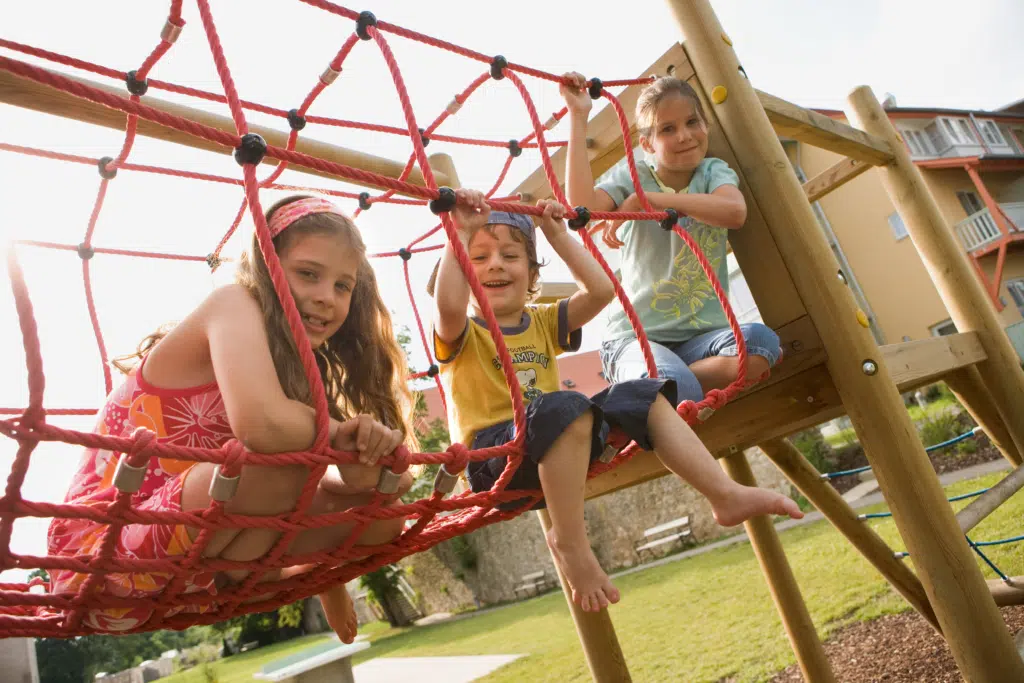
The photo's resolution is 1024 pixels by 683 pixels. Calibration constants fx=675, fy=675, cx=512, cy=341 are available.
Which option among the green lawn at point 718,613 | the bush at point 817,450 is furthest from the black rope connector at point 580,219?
the bush at point 817,450

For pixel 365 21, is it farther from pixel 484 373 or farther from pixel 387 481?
pixel 387 481

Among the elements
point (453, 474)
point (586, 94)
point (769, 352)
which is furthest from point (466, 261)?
point (586, 94)

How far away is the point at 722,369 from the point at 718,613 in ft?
13.1

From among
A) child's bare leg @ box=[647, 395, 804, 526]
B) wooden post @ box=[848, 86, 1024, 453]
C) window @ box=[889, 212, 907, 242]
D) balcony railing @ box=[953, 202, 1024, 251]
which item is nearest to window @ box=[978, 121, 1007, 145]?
balcony railing @ box=[953, 202, 1024, 251]

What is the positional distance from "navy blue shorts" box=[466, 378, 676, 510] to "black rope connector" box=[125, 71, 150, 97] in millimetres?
1135

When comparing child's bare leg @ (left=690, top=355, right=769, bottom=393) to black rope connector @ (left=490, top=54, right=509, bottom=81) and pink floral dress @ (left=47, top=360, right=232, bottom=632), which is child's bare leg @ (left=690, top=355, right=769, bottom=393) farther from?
pink floral dress @ (left=47, top=360, right=232, bottom=632)

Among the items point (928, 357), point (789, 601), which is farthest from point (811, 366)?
point (789, 601)

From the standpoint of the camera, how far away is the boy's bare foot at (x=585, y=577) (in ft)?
3.55

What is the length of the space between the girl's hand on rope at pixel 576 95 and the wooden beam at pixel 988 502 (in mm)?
1261

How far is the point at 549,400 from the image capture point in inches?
45.1

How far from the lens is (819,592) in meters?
4.30

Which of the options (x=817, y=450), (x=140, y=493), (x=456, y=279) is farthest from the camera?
(x=817, y=450)

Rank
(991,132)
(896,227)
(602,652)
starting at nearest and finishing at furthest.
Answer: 1. (602,652)
2. (896,227)
3. (991,132)

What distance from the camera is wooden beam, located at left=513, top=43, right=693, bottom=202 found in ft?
5.72
